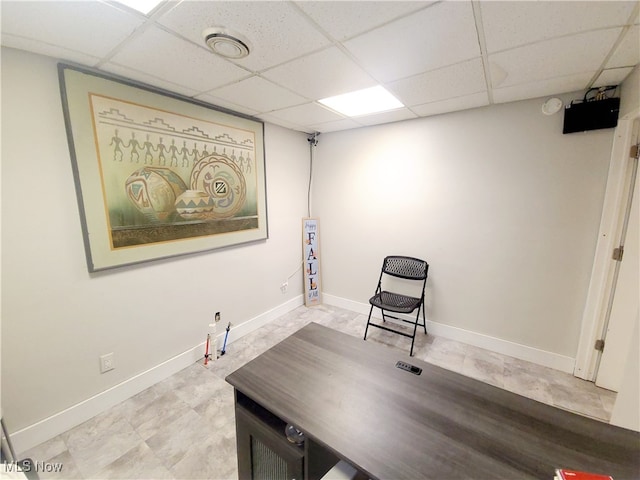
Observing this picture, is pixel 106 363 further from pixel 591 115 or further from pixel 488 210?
pixel 591 115

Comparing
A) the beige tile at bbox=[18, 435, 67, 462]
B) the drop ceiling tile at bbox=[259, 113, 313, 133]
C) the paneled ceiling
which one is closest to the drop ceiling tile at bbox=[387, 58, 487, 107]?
the paneled ceiling

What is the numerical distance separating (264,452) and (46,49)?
7.90ft

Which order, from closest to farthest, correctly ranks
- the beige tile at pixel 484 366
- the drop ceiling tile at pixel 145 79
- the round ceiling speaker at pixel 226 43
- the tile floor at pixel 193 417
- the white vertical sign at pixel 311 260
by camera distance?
1. the round ceiling speaker at pixel 226 43
2. the tile floor at pixel 193 417
3. the drop ceiling tile at pixel 145 79
4. the beige tile at pixel 484 366
5. the white vertical sign at pixel 311 260

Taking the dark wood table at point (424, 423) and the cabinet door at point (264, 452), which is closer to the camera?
the dark wood table at point (424, 423)

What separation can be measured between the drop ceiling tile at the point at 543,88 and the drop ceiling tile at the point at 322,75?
1124 mm

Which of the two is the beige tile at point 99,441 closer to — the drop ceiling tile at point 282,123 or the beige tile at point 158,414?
the beige tile at point 158,414

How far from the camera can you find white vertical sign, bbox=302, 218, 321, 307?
3721 mm

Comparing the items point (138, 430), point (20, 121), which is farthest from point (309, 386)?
point (20, 121)

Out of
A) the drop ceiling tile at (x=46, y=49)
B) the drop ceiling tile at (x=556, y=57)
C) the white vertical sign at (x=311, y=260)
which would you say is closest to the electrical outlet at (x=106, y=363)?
the drop ceiling tile at (x=46, y=49)

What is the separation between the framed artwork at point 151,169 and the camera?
1.74 m

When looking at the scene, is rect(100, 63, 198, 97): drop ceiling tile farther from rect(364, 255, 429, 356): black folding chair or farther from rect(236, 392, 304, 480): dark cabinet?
rect(364, 255, 429, 356): black folding chair

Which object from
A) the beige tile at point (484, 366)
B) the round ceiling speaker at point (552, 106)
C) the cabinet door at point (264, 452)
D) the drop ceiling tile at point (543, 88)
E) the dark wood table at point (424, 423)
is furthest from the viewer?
the beige tile at point (484, 366)

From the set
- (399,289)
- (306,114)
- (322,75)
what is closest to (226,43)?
(322,75)

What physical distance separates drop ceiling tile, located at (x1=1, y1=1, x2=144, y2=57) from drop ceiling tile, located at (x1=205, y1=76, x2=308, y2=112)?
745 mm
